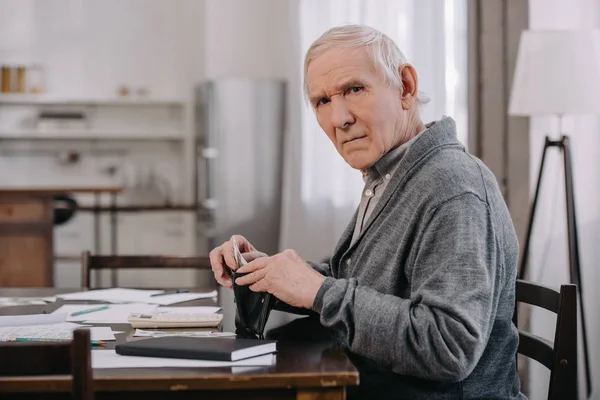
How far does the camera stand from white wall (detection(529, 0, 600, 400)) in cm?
306

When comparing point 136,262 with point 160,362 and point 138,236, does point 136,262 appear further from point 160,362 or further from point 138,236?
point 138,236

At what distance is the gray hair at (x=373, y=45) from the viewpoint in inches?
59.3

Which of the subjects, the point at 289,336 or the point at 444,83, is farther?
the point at 444,83

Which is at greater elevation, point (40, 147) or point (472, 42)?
point (472, 42)

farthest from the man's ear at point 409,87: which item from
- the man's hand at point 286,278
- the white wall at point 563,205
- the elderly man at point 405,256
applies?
the white wall at point 563,205

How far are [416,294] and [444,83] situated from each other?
2.59 metres

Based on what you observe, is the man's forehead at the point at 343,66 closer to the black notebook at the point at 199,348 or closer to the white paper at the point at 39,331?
the black notebook at the point at 199,348

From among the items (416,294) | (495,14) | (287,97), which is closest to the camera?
(416,294)

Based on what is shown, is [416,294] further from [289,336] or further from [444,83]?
[444,83]

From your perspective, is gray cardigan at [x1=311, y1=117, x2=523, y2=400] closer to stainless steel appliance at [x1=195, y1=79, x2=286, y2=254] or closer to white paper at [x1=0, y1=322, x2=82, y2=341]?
white paper at [x1=0, y1=322, x2=82, y2=341]

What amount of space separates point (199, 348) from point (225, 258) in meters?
0.45

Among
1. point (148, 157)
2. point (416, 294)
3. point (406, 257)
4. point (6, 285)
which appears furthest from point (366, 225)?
point (148, 157)

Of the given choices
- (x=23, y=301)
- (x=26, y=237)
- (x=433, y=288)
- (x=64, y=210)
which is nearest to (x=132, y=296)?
(x=23, y=301)

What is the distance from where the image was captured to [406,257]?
4.52ft
